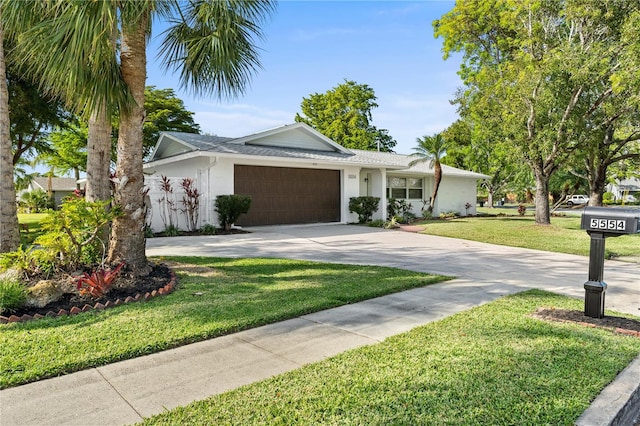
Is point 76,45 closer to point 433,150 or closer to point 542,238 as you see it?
point 542,238

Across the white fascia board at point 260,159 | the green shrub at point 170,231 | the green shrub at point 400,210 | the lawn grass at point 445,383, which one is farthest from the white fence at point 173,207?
the lawn grass at point 445,383

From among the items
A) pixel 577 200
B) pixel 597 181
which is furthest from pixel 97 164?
pixel 577 200

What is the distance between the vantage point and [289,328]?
14.2 ft

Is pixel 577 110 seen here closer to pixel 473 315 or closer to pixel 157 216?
pixel 473 315

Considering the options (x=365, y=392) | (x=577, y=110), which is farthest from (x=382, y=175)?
(x=365, y=392)

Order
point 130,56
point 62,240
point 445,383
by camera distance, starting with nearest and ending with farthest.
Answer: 1. point 445,383
2. point 62,240
3. point 130,56

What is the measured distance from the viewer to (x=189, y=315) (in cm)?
462

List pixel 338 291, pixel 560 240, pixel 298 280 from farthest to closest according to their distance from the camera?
pixel 560 240
pixel 298 280
pixel 338 291

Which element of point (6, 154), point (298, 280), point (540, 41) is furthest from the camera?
point (540, 41)

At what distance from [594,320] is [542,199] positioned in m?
14.6

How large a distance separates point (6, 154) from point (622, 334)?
9.55 metres

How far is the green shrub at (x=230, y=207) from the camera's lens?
1396 cm

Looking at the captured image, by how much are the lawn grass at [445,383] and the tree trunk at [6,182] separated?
22.2 feet

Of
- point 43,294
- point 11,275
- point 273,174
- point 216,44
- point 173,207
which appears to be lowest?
point 43,294
